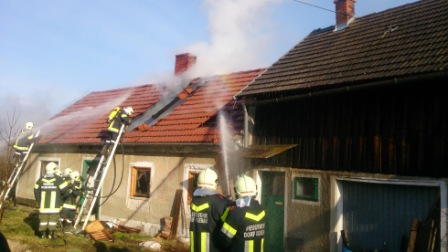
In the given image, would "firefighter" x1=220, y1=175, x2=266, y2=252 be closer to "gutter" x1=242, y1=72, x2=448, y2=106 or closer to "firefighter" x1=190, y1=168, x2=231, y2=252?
"firefighter" x1=190, y1=168, x2=231, y2=252

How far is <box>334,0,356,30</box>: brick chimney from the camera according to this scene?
1113 centimetres

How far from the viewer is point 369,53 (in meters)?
8.68

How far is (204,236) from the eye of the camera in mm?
5215

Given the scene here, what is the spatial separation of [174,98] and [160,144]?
325cm

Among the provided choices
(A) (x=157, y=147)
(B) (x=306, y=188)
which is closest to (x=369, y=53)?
(B) (x=306, y=188)

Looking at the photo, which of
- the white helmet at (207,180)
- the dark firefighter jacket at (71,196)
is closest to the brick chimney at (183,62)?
the dark firefighter jacket at (71,196)

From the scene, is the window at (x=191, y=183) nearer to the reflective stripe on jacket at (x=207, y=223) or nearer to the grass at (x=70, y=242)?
the grass at (x=70, y=242)

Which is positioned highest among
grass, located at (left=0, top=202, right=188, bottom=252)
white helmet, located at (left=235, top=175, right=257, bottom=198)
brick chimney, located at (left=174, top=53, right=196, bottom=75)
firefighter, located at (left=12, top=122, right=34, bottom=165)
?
brick chimney, located at (left=174, top=53, right=196, bottom=75)

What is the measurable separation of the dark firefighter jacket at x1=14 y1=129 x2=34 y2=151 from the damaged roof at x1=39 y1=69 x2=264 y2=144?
A: 0.69 metres

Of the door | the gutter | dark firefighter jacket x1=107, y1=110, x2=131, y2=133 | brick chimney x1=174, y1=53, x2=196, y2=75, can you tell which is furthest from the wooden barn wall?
brick chimney x1=174, y1=53, x2=196, y2=75

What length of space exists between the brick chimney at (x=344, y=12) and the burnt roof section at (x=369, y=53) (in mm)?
260

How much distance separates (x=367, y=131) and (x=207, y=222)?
4310 millimetres

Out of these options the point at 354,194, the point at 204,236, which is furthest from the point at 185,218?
the point at 204,236

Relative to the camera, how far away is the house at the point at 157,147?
1095 cm
